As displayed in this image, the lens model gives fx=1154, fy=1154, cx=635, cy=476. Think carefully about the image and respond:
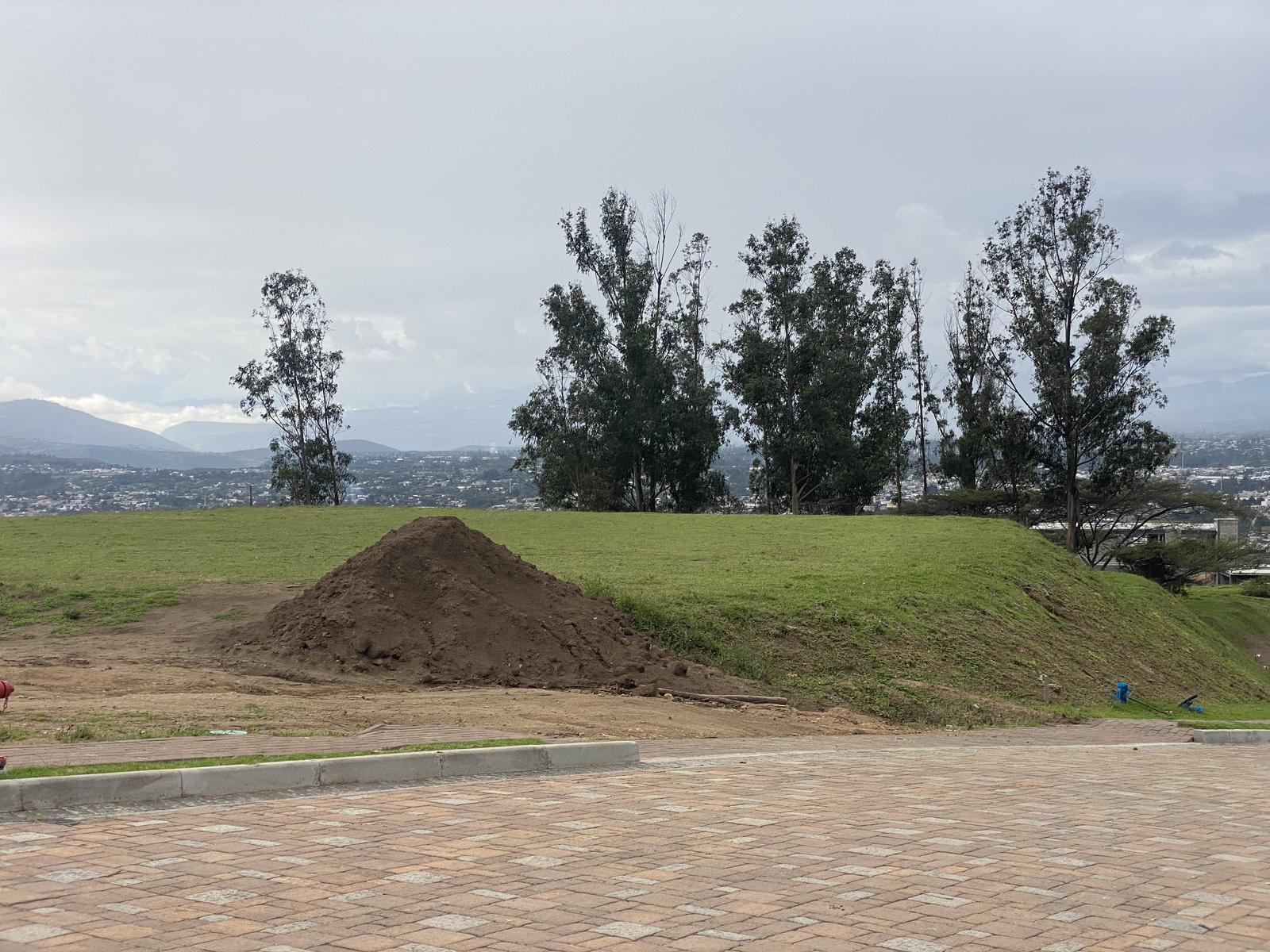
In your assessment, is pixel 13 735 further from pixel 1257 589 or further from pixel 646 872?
pixel 1257 589

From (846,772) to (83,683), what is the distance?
31.8ft

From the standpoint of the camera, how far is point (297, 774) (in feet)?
30.3

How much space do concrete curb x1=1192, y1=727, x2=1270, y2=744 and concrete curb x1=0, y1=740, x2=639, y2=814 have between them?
11.7 meters

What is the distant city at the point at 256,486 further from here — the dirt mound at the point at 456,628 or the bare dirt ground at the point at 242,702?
the dirt mound at the point at 456,628

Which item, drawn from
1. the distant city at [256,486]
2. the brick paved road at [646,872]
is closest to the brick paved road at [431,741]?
the brick paved road at [646,872]

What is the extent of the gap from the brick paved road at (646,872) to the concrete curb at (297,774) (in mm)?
434

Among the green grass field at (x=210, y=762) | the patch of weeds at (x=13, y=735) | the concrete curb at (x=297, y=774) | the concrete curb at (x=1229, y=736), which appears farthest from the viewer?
the concrete curb at (x=1229, y=736)

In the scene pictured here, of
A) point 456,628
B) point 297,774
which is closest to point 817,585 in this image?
point 456,628

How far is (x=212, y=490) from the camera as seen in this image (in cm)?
9025

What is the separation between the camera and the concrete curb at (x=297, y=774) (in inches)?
319

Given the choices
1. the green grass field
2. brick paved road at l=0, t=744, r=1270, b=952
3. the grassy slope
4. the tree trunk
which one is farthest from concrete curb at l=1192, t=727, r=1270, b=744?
the tree trunk

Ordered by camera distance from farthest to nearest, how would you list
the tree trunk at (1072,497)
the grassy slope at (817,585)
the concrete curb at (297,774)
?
1. the tree trunk at (1072,497)
2. the grassy slope at (817,585)
3. the concrete curb at (297,774)

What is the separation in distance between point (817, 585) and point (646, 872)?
18334 mm

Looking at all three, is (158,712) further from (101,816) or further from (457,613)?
(457,613)
